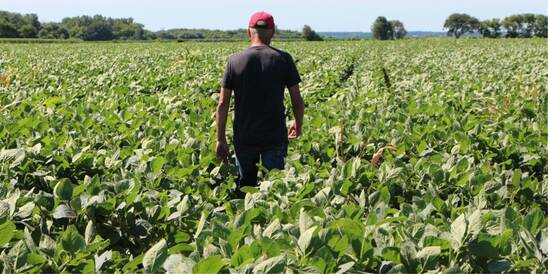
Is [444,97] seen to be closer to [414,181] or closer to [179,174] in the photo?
[414,181]

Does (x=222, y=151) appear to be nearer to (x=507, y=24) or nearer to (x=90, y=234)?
(x=90, y=234)

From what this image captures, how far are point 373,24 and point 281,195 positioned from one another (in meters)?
117

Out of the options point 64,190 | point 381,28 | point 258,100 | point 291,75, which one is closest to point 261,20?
point 291,75

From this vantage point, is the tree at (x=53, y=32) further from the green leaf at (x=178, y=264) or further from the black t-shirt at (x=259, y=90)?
the green leaf at (x=178, y=264)

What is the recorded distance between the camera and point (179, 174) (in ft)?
11.2

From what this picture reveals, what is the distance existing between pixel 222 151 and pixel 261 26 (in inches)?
40.2

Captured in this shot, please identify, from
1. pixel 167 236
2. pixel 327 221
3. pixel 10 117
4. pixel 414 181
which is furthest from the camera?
pixel 10 117

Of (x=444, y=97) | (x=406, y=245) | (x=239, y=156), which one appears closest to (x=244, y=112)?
(x=239, y=156)

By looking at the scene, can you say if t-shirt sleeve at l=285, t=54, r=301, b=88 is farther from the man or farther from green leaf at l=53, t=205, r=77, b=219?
green leaf at l=53, t=205, r=77, b=219

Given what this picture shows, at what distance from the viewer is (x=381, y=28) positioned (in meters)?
114

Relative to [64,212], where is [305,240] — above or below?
Result: above

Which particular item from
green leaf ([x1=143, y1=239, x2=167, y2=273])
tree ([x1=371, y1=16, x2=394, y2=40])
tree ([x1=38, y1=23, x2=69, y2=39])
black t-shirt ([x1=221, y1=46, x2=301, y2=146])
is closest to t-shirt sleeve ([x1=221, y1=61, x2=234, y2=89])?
black t-shirt ([x1=221, y1=46, x2=301, y2=146])

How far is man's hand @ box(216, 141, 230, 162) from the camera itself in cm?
427

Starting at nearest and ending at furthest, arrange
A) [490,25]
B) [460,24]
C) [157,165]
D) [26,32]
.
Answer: [157,165] < [26,32] < [490,25] < [460,24]
